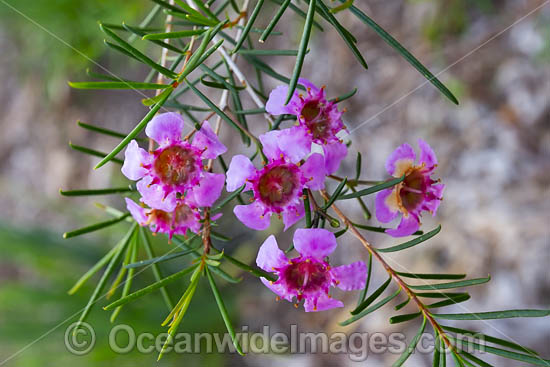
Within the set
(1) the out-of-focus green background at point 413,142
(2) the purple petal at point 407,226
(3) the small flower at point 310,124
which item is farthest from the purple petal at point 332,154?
(1) the out-of-focus green background at point 413,142

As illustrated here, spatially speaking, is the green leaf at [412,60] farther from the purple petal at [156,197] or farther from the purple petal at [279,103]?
the purple petal at [156,197]

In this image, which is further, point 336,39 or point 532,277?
point 336,39

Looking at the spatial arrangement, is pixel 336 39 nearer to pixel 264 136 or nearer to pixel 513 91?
pixel 513 91

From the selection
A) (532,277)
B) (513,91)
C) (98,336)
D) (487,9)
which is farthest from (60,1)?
(532,277)

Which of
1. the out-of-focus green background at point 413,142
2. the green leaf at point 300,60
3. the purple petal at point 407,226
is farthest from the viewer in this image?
the out-of-focus green background at point 413,142

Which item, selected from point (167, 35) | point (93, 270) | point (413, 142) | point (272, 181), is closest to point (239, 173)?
point (272, 181)

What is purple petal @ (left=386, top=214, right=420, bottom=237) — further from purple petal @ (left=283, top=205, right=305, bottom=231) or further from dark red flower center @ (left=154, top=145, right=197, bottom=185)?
dark red flower center @ (left=154, top=145, right=197, bottom=185)
